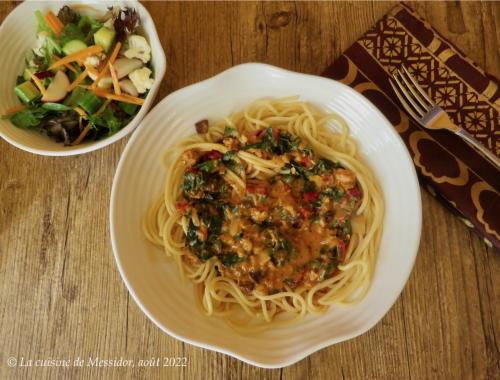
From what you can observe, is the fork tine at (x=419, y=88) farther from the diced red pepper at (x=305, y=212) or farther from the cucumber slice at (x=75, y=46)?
the cucumber slice at (x=75, y=46)

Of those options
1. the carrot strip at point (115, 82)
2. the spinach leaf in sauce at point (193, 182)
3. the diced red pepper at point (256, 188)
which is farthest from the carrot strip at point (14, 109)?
the diced red pepper at point (256, 188)

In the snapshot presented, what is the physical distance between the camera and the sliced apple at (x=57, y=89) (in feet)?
7.47

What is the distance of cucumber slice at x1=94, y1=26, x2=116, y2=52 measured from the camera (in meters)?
2.30

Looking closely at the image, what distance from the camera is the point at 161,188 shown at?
7.48 ft

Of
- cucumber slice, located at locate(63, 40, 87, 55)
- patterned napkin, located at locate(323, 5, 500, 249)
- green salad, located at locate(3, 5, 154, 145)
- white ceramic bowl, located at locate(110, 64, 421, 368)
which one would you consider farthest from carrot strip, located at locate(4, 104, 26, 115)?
patterned napkin, located at locate(323, 5, 500, 249)

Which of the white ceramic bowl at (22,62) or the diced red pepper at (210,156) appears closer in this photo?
the white ceramic bowl at (22,62)

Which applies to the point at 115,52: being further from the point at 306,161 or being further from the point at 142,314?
the point at 142,314

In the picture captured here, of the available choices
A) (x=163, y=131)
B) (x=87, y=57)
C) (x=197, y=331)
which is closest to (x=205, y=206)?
(x=163, y=131)

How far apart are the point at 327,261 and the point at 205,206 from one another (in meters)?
0.65

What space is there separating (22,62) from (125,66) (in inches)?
23.4

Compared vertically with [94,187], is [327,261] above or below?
above

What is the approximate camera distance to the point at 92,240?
237cm

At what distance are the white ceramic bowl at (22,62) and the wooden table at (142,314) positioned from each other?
0.91 feet

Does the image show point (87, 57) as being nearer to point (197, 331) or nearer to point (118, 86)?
point (118, 86)
